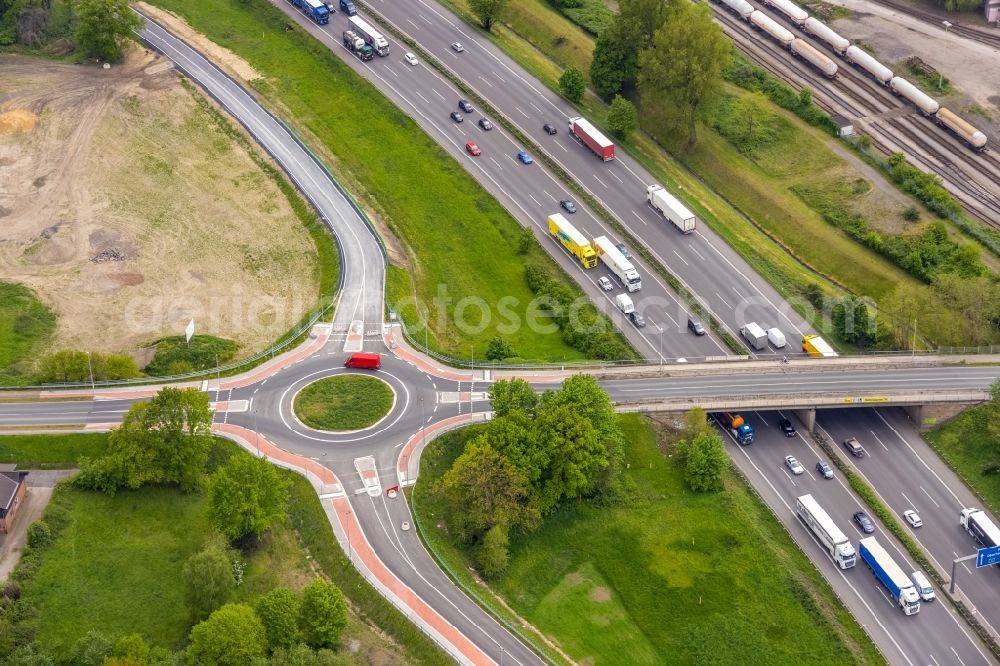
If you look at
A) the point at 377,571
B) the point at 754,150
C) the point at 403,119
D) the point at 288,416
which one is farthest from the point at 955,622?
the point at 403,119

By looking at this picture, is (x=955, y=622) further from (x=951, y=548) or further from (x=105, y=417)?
(x=105, y=417)

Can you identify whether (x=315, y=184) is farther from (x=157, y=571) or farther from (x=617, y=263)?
(x=157, y=571)

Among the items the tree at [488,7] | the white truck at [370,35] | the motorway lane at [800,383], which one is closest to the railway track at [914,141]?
the motorway lane at [800,383]

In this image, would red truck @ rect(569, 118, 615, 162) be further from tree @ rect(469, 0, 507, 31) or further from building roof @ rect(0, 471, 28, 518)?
building roof @ rect(0, 471, 28, 518)

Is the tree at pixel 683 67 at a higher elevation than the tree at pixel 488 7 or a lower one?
higher

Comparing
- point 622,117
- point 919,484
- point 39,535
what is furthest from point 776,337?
point 39,535

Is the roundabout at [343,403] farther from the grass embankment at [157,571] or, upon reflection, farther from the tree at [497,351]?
the tree at [497,351]
